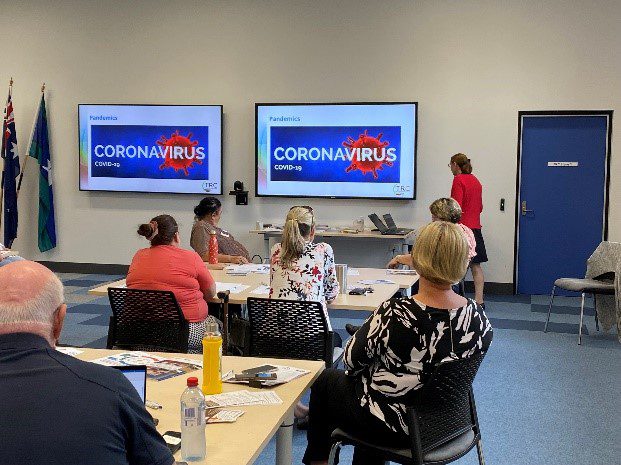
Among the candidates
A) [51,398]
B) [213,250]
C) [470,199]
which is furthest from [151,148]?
[51,398]

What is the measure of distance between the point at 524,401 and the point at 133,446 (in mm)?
3876

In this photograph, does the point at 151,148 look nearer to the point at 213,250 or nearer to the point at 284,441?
the point at 213,250

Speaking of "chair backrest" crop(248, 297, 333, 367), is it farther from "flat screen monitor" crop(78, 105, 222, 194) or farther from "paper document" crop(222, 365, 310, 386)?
"flat screen monitor" crop(78, 105, 222, 194)

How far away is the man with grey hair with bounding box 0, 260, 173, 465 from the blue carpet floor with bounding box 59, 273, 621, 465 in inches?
94.8

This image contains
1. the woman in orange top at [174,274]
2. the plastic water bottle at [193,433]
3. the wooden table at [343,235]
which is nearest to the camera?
the plastic water bottle at [193,433]

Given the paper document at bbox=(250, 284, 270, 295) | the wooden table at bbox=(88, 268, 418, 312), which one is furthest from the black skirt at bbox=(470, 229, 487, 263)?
the paper document at bbox=(250, 284, 270, 295)

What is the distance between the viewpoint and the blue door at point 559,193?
9047mm

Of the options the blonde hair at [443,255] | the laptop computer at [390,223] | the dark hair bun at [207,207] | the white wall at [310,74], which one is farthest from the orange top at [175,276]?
the white wall at [310,74]

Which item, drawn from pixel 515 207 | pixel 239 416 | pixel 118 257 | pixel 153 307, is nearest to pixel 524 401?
pixel 153 307

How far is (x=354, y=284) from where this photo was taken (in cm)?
533

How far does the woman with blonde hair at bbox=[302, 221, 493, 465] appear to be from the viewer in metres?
2.89

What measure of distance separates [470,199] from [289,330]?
16.0ft

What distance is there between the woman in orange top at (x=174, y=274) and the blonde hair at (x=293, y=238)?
0.56 metres

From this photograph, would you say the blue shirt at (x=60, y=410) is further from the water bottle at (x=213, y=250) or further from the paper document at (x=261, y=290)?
the water bottle at (x=213, y=250)
